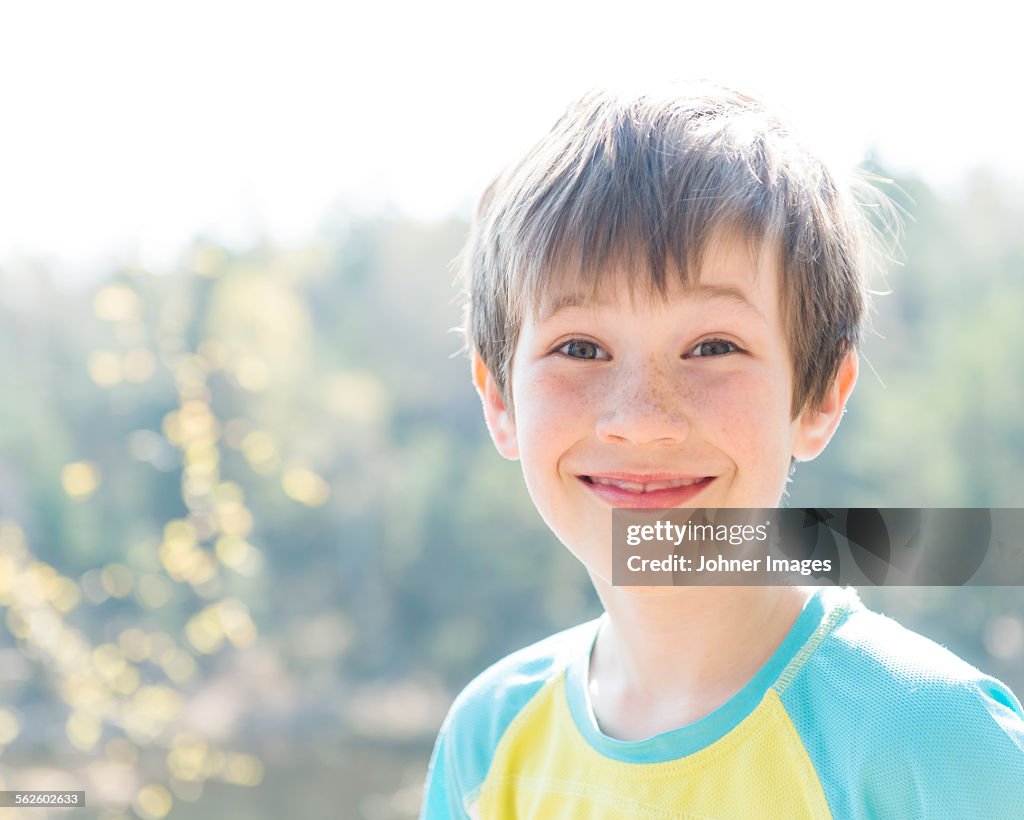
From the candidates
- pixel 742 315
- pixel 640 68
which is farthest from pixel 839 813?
pixel 640 68

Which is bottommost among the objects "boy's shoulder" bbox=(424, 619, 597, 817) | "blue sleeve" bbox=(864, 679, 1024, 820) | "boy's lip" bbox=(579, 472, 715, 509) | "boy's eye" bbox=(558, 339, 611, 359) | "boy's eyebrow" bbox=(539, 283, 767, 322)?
→ "boy's shoulder" bbox=(424, 619, 597, 817)

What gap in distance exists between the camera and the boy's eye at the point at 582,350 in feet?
2.41

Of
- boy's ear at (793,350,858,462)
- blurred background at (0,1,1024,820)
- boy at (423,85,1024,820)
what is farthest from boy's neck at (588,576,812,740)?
blurred background at (0,1,1024,820)

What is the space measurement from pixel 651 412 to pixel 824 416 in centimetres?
18

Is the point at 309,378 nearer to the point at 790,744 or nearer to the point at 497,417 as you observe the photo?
the point at 497,417

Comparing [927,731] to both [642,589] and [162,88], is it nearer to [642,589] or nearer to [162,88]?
[642,589]

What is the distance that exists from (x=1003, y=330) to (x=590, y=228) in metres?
4.18

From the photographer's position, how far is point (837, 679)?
0.68 m

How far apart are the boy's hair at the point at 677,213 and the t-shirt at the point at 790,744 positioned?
0.62ft

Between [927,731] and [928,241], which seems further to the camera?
[928,241]

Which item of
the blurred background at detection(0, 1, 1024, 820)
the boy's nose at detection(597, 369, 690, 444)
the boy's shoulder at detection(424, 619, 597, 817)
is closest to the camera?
the boy's nose at detection(597, 369, 690, 444)

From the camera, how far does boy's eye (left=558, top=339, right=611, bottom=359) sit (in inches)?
29.0

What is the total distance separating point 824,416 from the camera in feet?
2.63

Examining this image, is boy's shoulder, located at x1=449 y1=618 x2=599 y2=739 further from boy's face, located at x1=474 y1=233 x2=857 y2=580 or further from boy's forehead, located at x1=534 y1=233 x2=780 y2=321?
boy's forehead, located at x1=534 y1=233 x2=780 y2=321
